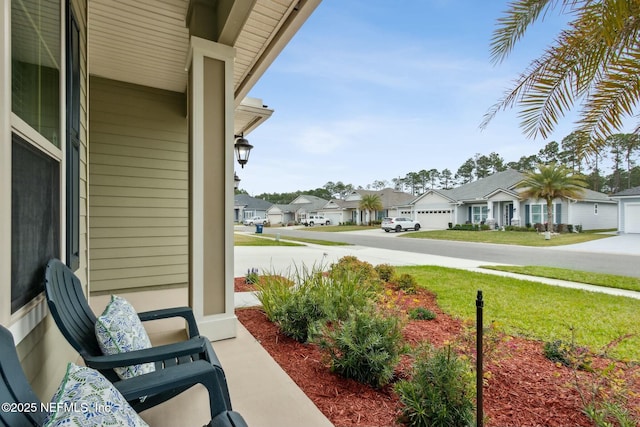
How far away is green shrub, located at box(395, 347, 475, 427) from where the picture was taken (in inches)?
65.2

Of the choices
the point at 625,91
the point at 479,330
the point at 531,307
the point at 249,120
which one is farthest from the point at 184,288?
the point at 625,91

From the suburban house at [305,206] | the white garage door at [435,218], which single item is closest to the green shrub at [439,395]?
the white garage door at [435,218]

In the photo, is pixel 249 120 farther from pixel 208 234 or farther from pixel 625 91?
pixel 625 91

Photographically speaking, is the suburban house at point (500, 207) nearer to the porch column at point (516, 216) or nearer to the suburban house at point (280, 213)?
the porch column at point (516, 216)

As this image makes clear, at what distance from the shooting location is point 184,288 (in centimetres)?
481

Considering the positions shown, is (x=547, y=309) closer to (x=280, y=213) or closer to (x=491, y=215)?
(x=491, y=215)

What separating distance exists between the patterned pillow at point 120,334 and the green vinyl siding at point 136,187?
3101 mm

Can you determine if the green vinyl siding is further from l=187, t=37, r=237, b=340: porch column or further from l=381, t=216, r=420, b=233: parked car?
l=381, t=216, r=420, b=233: parked car

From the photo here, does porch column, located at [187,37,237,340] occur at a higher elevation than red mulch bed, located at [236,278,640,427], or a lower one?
higher

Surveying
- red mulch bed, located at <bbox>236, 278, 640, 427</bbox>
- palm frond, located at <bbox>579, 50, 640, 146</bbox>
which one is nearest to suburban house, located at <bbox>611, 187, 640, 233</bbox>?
palm frond, located at <bbox>579, 50, 640, 146</bbox>

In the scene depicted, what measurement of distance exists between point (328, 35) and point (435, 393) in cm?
695

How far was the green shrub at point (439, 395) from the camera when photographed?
1.66 m

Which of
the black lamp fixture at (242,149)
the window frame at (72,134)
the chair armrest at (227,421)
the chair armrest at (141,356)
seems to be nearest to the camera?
the chair armrest at (227,421)

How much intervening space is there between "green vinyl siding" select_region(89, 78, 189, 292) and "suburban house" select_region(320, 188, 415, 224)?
95.6 feet
